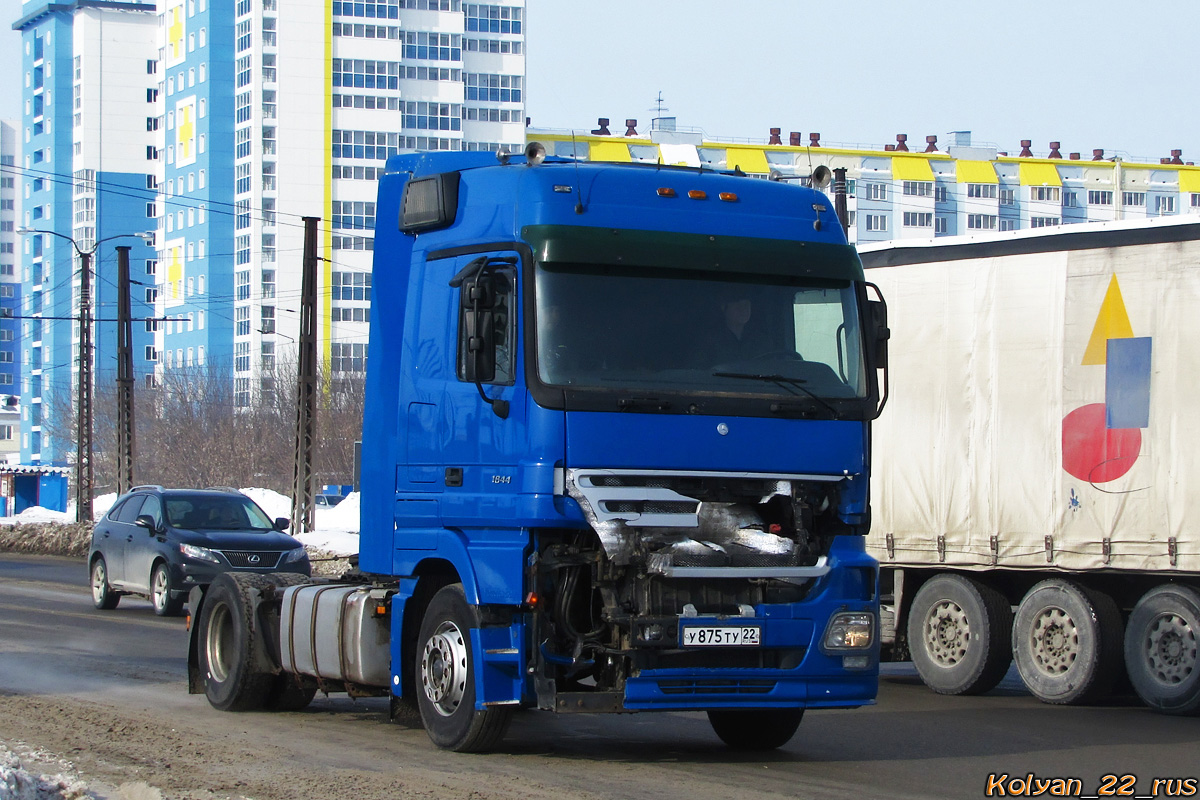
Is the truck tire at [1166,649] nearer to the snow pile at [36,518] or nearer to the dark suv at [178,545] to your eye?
the dark suv at [178,545]

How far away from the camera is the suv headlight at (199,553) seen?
20906mm

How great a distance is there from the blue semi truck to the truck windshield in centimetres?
1

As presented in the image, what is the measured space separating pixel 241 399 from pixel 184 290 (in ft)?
68.2

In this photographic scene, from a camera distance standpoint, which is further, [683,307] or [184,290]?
[184,290]

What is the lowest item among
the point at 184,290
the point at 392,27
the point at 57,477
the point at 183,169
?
the point at 57,477

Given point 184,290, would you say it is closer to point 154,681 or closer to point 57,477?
point 57,477

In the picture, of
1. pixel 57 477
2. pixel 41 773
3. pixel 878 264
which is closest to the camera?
pixel 41 773

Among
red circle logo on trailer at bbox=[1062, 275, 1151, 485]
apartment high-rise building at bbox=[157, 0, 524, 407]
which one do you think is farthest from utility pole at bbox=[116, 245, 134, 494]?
apartment high-rise building at bbox=[157, 0, 524, 407]

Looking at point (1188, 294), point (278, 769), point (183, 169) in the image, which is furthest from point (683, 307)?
point (183, 169)

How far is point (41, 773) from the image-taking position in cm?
832

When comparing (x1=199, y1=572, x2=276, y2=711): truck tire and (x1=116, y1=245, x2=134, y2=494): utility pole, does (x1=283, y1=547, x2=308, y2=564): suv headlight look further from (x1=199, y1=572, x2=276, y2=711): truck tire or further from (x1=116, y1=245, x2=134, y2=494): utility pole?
(x1=116, y1=245, x2=134, y2=494): utility pole

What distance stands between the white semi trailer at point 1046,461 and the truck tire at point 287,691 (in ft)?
17.4

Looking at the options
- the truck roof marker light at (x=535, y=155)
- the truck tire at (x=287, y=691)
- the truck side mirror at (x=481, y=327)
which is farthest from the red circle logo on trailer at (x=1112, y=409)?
the truck tire at (x=287, y=691)

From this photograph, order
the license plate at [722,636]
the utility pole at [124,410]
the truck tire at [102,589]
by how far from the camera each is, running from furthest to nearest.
A: the utility pole at [124,410]
the truck tire at [102,589]
the license plate at [722,636]
